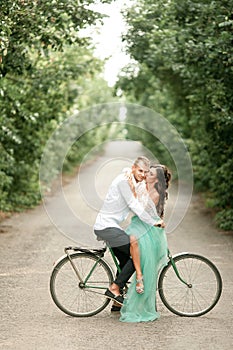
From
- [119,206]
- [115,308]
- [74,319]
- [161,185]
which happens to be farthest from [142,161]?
[74,319]

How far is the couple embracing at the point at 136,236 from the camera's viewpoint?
8.14 metres

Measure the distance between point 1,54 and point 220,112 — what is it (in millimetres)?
4675

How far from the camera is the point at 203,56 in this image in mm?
15422

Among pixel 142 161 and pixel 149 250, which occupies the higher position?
pixel 142 161

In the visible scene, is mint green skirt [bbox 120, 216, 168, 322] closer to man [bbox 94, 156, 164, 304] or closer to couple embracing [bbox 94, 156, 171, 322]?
couple embracing [bbox 94, 156, 171, 322]

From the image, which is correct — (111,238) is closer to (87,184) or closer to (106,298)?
(106,298)

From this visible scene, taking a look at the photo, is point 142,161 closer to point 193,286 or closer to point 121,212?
point 121,212

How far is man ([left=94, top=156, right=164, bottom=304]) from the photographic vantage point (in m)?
8.09

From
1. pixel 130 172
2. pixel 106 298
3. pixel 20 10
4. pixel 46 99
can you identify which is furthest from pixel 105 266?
pixel 46 99

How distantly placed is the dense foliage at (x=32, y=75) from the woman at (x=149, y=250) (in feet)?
14.8

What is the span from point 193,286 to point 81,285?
1.25 m

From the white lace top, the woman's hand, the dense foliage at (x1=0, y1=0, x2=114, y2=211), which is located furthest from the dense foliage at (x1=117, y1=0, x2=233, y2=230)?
the woman's hand

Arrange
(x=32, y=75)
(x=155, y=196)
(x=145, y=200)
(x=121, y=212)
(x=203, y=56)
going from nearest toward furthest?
1. (x=121, y=212)
2. (x=145, y=200)
3. (x=155, y=196)
4. (x=203, y=56)
5. (x=32, y=75)

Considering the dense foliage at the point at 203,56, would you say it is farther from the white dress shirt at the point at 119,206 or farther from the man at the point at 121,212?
the white dress shirt at the point at 119,206
